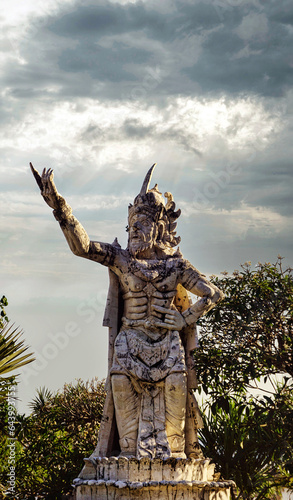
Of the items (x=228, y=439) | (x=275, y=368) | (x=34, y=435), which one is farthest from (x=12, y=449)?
(x=275, y=368)

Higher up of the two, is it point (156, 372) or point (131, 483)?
point (156, 372)

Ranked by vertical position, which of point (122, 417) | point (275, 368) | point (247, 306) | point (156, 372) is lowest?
point (122, 417)

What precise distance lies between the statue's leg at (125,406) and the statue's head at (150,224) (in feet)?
4.96

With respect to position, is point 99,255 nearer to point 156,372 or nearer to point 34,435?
point 156,372

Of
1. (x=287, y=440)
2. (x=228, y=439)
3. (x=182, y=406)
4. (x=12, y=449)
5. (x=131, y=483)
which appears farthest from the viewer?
(x=12, y=449)

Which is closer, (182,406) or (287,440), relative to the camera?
(182,406)

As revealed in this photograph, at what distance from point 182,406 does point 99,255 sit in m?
1.92

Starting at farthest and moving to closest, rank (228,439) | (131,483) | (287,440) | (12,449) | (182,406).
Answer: (12,449), (228,439), (287,440), (182,406), (131,483)

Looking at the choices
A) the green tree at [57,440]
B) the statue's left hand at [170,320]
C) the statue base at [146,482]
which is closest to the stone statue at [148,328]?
the statue's left hand at [170,320]

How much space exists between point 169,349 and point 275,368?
2921mm

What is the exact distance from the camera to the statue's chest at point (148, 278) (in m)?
7.91

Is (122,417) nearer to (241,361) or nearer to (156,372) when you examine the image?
(156,372)

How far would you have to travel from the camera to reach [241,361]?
1002cm

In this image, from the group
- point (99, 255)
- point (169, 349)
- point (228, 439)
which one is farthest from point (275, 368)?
point (99, 255)
